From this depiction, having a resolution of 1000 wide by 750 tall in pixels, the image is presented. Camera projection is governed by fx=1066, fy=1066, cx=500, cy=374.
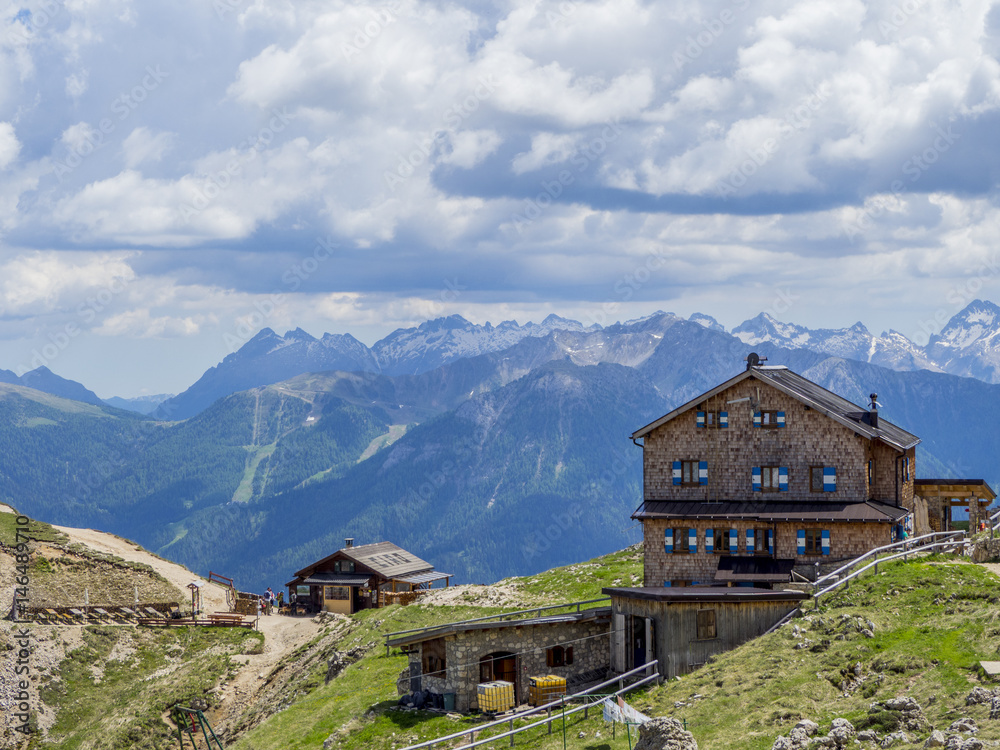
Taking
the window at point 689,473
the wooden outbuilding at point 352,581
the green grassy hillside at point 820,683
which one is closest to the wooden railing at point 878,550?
the green grassy hillside at point 820,683

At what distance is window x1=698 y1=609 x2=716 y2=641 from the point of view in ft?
159

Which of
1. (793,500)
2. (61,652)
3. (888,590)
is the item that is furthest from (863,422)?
(61,652)

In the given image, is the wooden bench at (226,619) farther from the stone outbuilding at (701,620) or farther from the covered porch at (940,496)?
the covered porch at (940,496)

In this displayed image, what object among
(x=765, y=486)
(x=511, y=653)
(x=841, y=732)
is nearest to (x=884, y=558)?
(x=765, y=486)

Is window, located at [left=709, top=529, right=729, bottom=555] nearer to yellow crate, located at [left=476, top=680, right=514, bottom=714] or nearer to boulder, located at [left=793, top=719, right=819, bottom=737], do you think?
yellow crate, located at [left=476, top=680, right=514, bottom=714]

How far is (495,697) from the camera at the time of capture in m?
48.6

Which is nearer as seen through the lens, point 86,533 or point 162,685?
point 162,685

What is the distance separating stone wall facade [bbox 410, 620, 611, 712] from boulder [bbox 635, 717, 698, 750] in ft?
61.0

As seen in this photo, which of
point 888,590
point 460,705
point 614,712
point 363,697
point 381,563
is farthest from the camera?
point 381,563

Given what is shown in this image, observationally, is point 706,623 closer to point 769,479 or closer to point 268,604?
point 769,479

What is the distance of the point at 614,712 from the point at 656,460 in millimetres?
29155

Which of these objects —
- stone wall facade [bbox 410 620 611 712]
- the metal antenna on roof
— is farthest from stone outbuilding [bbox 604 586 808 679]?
the metal antenna on roof

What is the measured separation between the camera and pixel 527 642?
5278cm

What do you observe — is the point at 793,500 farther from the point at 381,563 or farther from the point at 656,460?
the point at 381,563
